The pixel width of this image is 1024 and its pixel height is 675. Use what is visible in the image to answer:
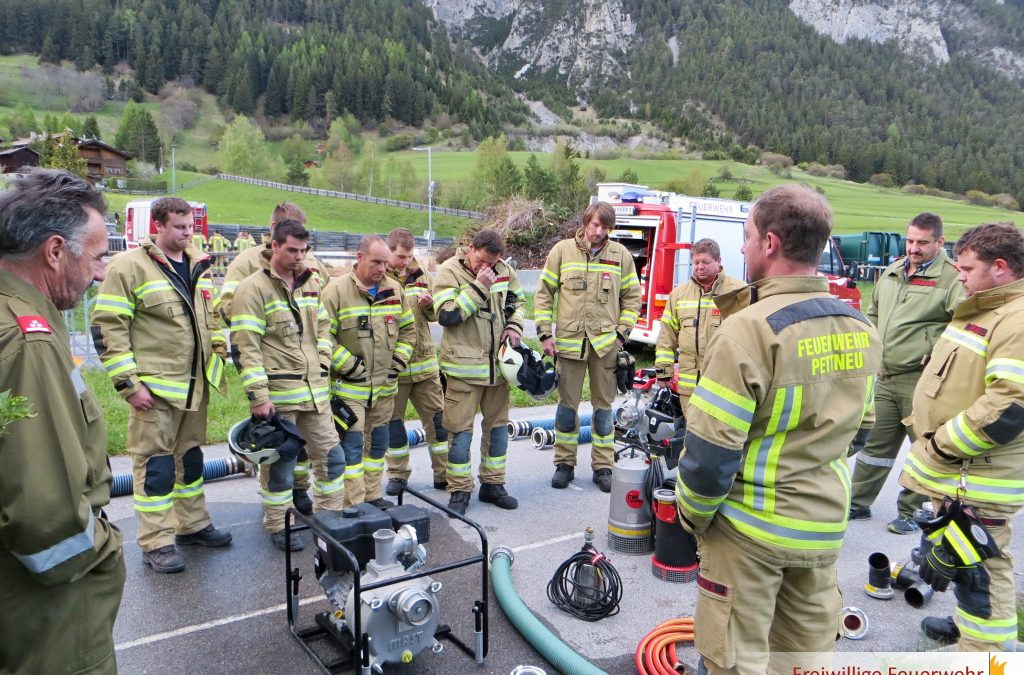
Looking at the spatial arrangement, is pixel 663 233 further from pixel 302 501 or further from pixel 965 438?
pixel 965 438

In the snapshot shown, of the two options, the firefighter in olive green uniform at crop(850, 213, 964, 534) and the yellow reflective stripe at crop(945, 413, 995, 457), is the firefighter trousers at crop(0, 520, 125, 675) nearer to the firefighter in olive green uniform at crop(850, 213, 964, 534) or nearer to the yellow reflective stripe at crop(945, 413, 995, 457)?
the yellow reflective stripe at crop(945, 413, 995, 457)

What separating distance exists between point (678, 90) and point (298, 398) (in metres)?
160

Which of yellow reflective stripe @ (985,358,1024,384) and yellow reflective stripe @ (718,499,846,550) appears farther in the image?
yellow reflective stripe @ (985,358,1024,384)

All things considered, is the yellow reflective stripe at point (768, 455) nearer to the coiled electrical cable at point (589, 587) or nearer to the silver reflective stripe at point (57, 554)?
the coiled electrical cable at point (589, 587)

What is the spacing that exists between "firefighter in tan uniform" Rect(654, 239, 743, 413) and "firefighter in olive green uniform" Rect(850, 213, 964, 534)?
1.26m

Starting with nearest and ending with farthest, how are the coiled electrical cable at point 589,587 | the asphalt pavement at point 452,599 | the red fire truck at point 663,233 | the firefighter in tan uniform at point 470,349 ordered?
the asphalt pavement at point 452,599, the coiled electrical cable at point 589,587, the firefighter in tan uniform at point 470,349, the red fire truck at point 663,233

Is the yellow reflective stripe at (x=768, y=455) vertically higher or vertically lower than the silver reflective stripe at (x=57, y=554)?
higher

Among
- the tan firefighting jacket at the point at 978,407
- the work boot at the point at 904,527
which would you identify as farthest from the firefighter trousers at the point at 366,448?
the work boot at the point at 904,527

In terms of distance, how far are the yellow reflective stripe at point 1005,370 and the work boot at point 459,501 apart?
375 cm

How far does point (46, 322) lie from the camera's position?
203 centimetres

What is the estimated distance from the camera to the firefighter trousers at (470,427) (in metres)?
5.68

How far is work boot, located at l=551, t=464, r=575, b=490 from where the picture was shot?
6.34 m

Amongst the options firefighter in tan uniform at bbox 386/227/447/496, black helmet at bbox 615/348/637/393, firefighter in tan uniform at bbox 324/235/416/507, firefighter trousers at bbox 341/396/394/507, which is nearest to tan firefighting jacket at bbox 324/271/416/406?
firefighter in tan uniform at bbox 324/235/416/507

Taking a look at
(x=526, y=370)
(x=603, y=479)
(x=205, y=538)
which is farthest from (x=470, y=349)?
(x=205, y=538)
